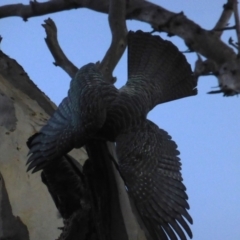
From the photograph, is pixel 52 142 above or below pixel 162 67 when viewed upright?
below

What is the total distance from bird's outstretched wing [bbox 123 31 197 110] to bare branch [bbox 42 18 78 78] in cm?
43

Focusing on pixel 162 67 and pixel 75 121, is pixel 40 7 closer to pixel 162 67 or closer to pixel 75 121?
pixel 162 67

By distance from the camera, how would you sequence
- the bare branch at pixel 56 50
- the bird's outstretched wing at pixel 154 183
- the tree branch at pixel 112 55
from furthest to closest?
the bare branch at pixel 56 50 → the tree branch at pixel 112 55 → the bird's outstretched wing at pixel 154 183

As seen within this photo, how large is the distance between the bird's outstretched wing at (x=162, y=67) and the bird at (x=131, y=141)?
0.12 feet

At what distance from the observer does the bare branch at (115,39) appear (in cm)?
177

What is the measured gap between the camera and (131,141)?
1.15m

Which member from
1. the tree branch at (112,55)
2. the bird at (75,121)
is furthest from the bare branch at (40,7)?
the bird at (75,121)

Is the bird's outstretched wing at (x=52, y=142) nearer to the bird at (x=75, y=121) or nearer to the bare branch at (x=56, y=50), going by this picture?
the bird at (x=75, y=121)

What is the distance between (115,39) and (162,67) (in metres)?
0.48

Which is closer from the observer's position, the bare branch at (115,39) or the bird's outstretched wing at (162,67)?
the bird's outstretched wing at (162,67)

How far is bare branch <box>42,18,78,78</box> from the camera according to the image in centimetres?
175

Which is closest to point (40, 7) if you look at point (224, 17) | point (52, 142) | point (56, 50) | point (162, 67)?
point (56, 50)

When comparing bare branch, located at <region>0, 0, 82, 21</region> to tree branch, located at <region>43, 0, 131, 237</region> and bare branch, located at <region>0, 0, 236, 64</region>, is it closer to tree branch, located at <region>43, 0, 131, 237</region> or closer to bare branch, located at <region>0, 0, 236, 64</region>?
bare branch, located at <region>0, 0, 236, 64</region>

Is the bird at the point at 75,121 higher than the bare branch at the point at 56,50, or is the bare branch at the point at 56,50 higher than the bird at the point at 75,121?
the bare branch at the point at 56,50
